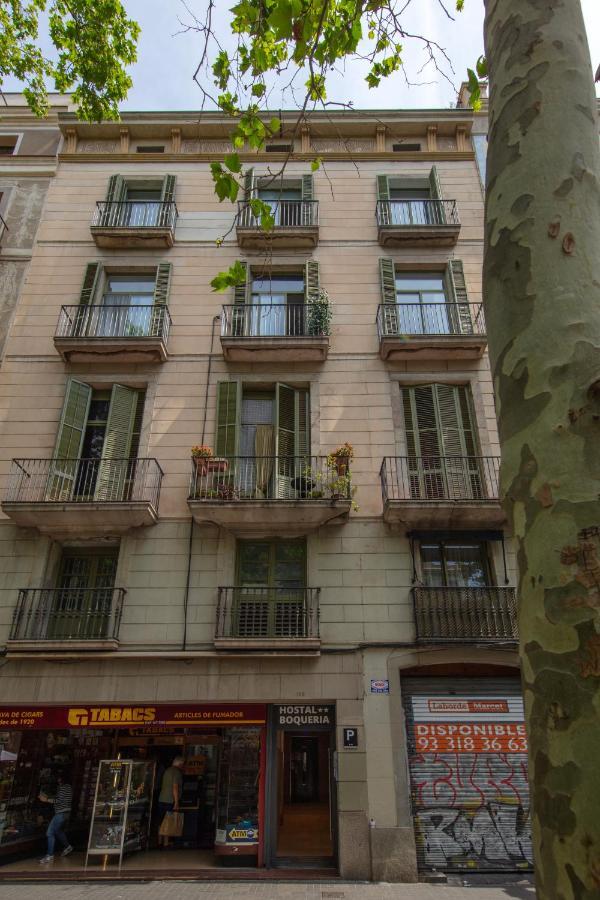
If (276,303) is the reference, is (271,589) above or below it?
below

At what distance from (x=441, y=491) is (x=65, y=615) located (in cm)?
807

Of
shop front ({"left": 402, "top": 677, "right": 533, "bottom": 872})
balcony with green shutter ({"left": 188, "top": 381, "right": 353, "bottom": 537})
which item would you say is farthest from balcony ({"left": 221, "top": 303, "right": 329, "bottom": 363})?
shop front ({"left": 402, "top": 677, "right": 533, "bottom": 872})

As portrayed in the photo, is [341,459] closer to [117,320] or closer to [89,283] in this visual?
[117,320]

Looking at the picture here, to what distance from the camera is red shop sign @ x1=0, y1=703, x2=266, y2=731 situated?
10.4m

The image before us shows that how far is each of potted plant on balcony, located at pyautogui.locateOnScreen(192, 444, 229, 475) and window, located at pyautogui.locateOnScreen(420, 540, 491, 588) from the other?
453cm

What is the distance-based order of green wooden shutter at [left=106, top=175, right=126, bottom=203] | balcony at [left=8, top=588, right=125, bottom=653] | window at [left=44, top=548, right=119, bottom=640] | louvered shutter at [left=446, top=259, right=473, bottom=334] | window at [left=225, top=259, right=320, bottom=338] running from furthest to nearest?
green wooden shutter at [left=106, top=175, right=126, bottom=203] → window at [left=225, top=259, right=320, bottom=338] → louvered shutter at [left=446, top=259, right=473, bottom=334] → window at [left=44, top=548, right=119, bottom=640] → balcony at [left=8, top=588, right=125, bottom=653]

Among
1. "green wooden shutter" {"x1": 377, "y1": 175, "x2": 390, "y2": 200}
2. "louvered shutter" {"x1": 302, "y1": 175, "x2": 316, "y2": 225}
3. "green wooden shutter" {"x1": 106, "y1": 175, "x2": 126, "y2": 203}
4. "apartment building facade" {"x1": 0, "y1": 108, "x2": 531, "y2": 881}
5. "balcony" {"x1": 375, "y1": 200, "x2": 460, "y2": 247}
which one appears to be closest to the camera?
"apartment building facade" {"x1": 0, "y1": 108, "x2": 531, "y2": 881}

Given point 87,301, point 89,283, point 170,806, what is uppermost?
point 89,283

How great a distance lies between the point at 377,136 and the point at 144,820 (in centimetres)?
1838

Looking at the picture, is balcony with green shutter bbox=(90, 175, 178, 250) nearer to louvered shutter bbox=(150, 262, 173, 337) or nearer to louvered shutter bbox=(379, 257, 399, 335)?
louvered shutter bbox=(150, 262, 173, 337)

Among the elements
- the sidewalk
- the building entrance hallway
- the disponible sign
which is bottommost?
the sidewalk

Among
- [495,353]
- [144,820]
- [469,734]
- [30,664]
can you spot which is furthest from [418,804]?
[495,353]

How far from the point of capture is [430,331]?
1361 centimetres

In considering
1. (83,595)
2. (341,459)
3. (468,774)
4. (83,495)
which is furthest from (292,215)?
(468,774)
